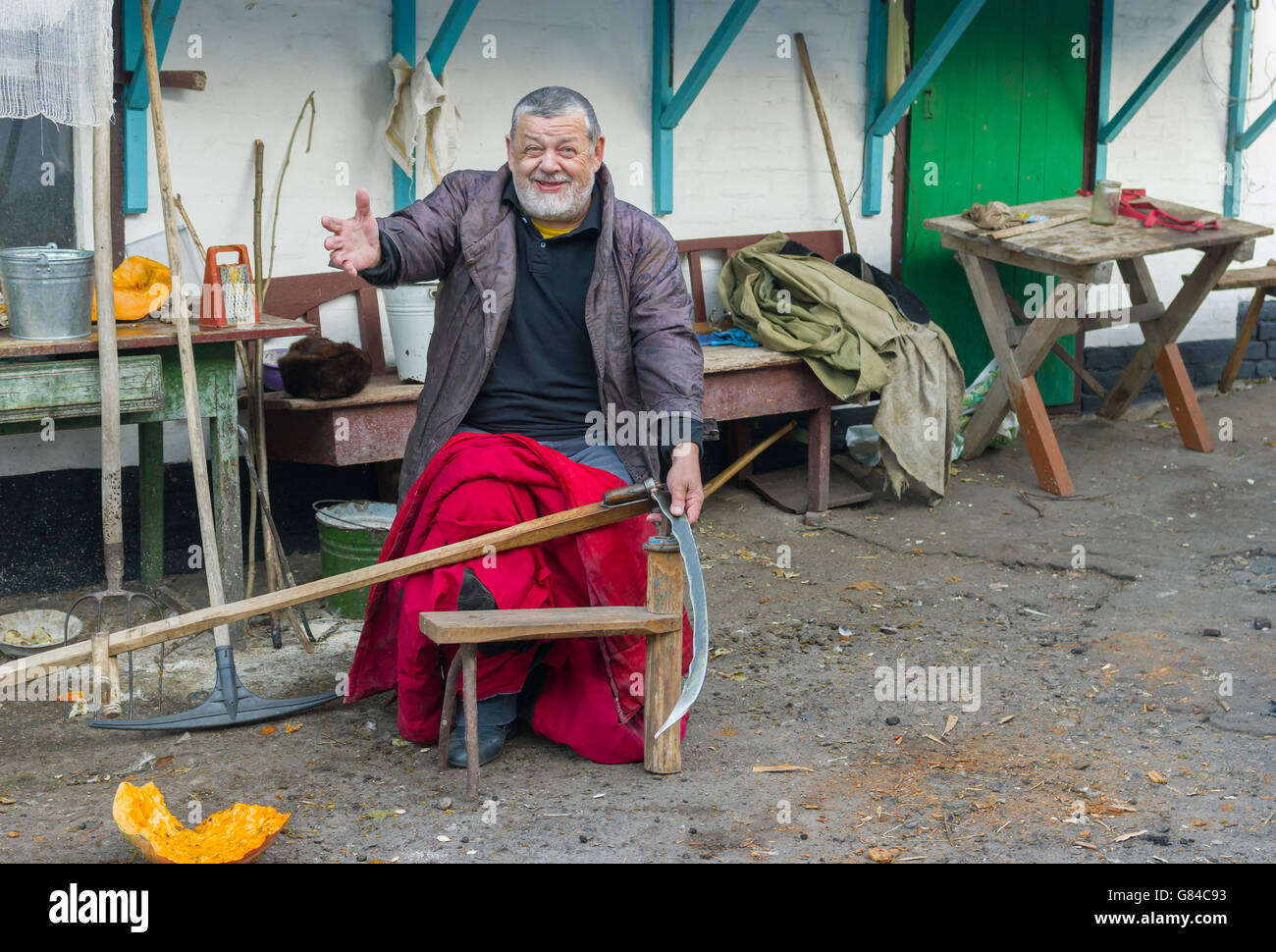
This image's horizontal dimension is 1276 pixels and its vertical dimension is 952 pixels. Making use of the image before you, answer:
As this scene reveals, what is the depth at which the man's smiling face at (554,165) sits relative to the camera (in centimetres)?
361

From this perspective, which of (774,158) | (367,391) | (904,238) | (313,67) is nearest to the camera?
(367,391)

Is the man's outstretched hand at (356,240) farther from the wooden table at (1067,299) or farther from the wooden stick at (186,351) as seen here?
the wooden table at (1067,299)

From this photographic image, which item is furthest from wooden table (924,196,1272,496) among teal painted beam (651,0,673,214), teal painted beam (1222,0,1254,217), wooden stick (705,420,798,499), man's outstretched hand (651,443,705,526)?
man's outstretched hand (651,443,705,526)

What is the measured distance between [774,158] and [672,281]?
3.19 meters

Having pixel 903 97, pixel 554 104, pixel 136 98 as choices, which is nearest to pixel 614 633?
pixel 554 104

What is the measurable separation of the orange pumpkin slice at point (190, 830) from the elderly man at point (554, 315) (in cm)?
74

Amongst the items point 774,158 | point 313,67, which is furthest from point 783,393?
point 313,67

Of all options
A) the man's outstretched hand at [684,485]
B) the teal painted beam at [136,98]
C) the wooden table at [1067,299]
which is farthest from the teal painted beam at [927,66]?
the man's outstretched hand at [684,485]

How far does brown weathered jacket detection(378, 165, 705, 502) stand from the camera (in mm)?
3713

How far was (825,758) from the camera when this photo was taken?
3.67m

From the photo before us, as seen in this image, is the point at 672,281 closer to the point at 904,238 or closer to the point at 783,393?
the point at 783,393

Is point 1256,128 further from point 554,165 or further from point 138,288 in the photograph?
point 138,288

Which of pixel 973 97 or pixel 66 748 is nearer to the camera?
pixel 66 748

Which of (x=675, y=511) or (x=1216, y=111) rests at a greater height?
(x=1216, y=111)
